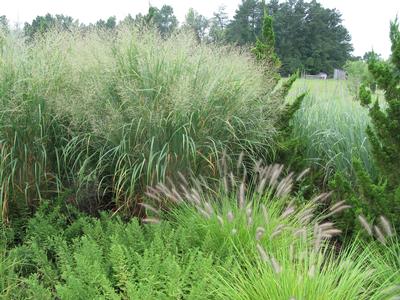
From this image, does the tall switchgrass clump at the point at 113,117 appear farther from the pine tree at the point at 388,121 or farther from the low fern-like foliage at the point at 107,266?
the pine tree at the point at 388,121

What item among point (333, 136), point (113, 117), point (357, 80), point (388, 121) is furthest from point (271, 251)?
point (357, 80)

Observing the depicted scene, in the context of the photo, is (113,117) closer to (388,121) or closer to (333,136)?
(388,121)

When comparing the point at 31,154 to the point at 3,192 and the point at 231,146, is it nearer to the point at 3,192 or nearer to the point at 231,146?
the point at 3,192

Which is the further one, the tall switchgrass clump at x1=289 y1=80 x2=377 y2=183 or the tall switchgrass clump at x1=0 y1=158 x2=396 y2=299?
the tall switchgrass clump at x1=289 y1=80 x2=377 y2=183

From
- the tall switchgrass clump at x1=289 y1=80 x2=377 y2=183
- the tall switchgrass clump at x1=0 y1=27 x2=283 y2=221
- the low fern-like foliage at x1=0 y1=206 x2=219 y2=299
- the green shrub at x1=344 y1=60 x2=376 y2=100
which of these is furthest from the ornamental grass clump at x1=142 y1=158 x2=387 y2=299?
the green shrub at x1=344 y1=60 x2=376 y2=100

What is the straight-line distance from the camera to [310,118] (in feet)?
20.0

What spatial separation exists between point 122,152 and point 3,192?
3.66 ft

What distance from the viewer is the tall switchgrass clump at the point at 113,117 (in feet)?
13.5

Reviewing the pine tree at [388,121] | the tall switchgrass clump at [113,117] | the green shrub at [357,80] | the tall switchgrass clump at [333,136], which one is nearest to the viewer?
the pine tree at [388,121]

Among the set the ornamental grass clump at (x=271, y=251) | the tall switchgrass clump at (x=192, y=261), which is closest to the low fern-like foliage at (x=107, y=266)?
the tall switchgrass clump at (x=192, y=261)

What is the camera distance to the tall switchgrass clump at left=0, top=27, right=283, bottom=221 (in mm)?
4129

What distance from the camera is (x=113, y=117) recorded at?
4113mm

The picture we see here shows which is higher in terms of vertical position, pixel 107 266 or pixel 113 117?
pixel 113 117

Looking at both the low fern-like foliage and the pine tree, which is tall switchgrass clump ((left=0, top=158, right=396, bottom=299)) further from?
the pine tree
